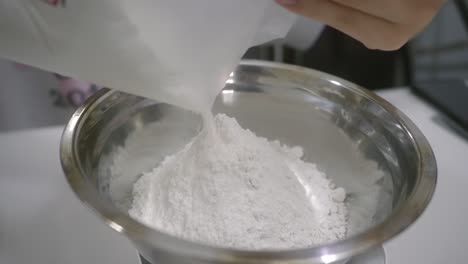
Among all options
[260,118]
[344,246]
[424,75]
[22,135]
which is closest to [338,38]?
[424,75]

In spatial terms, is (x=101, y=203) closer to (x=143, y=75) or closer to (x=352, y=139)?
(x=143, y=75)

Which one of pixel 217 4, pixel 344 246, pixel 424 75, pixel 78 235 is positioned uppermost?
pixel 217 4

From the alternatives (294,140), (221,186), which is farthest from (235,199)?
(294,140)

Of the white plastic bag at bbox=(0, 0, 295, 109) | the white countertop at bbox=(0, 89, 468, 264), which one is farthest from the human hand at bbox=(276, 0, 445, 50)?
the white countertop at bbox=(0, 89, 468, 264)

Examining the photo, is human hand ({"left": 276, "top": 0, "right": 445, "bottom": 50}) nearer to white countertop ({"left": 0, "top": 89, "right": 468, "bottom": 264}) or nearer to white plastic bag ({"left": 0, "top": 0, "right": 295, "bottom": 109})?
white plastic bag ({"left": 0, "top": 0, "right": 295, "bottom": 109})

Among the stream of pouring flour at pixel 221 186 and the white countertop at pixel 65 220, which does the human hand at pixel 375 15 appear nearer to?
the stream of pouring flour at pixel 221 186

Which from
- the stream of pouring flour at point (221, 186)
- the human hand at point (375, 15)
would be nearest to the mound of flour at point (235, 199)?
the stream of pouring flour at point (221, 186)

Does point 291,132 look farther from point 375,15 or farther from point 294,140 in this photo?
point 375,15
